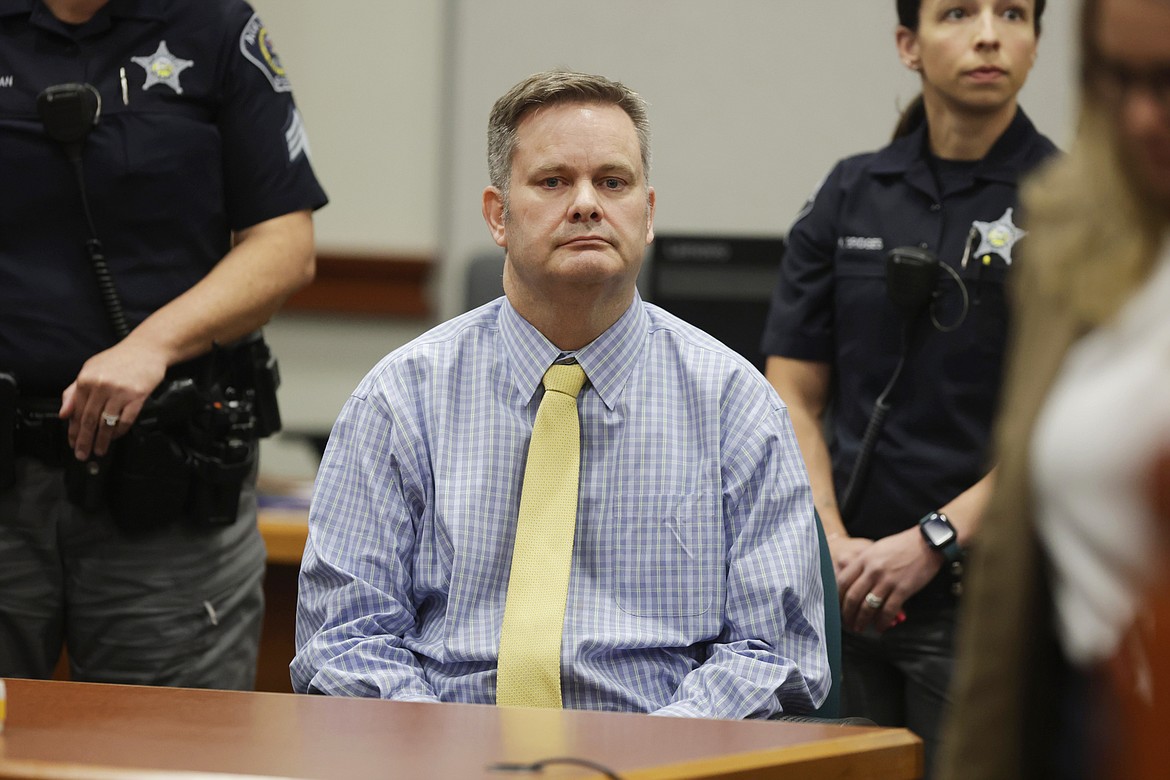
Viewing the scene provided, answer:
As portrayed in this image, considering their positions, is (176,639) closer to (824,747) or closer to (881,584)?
(881,584)

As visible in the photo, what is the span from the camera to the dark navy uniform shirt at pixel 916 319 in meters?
2.04

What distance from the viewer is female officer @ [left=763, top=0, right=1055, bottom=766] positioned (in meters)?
2.01

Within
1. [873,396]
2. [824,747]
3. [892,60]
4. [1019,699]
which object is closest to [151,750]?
[824,747]

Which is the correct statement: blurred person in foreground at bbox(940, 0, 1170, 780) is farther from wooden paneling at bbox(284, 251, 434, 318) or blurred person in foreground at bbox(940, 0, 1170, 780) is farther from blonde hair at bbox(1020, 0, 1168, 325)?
wooden paneling at bbox(284, 251, 434, 318)

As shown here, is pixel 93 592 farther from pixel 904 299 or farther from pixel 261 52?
pixel 904 299

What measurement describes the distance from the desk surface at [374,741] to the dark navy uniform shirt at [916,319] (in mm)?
807

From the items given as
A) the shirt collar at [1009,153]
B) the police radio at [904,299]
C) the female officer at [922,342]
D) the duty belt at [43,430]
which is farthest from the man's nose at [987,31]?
the duty belt at [43,430]

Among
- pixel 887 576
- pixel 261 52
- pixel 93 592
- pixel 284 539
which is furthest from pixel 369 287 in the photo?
pixel 887 576

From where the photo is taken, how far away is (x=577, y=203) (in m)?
1.84

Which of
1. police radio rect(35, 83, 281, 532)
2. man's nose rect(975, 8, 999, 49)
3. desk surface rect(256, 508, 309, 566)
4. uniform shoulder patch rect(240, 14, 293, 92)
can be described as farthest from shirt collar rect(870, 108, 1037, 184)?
desk surface rect(256, 508, 309, 566)

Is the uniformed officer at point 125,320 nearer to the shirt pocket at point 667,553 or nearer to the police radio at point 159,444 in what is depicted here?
the police radio at point 159,444

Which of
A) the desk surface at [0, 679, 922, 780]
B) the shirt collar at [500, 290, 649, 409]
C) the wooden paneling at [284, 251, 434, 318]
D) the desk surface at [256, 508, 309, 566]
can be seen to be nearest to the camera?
the desk surface at [0, 679, 922, 780]

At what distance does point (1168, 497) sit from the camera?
2.31 ft

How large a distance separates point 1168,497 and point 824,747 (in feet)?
1.93
